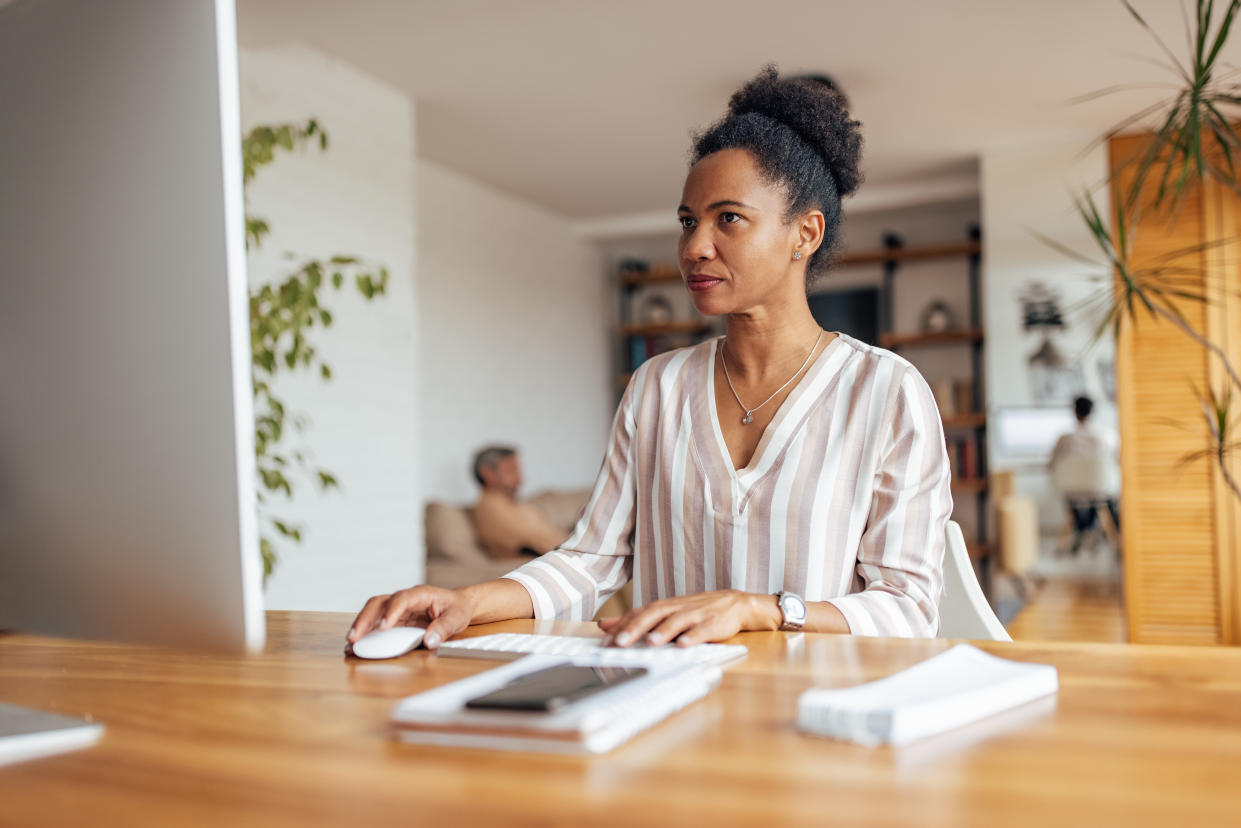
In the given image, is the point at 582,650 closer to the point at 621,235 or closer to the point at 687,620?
the point at 687,620

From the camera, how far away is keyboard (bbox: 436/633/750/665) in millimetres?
848

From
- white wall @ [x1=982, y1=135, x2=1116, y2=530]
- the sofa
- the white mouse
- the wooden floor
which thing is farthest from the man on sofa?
the white mouse

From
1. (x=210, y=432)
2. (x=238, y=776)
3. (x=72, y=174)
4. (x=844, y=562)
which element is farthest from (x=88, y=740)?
(x=844, y=562)

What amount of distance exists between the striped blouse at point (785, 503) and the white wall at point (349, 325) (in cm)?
255

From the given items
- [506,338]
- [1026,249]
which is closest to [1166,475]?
[1026,249]

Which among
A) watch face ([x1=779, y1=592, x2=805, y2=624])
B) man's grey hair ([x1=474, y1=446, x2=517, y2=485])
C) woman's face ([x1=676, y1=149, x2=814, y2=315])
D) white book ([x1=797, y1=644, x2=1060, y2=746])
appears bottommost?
man's grey hair ([x1=474, y1=446, x2=517, y2=485])

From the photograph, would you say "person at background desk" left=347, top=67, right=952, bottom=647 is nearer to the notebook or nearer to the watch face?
the watch face

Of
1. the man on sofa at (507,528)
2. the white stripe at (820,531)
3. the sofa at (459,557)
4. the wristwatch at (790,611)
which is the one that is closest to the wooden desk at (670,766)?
the wristwatch at (790,611)

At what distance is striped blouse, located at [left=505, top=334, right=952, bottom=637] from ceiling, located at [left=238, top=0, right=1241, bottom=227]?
8.62 feet

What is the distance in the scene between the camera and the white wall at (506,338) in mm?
6281

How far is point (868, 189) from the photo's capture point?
7.11 m

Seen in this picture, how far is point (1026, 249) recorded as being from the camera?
612cm

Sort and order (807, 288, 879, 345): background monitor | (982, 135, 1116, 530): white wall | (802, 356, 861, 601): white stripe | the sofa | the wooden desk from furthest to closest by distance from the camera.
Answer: (807, 288, 879, 345): background monitor
(982, 135, 1116, 530): white wall
the sofa
(802, 356, 861, 601): white stripe
the wooden desk

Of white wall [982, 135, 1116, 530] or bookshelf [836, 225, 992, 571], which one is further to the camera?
bookshelf [836, 225, 992, 571]
